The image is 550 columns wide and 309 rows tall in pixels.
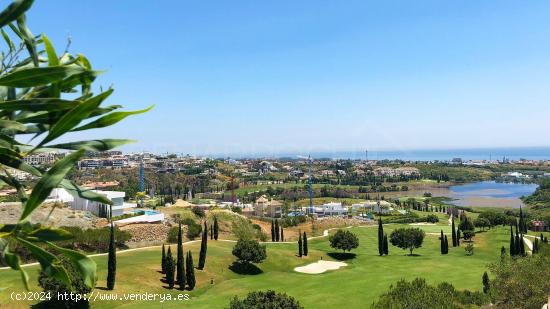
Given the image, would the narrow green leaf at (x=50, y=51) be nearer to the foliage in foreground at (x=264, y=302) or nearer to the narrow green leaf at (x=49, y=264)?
the narrow green leaf at (x=49, y=264)

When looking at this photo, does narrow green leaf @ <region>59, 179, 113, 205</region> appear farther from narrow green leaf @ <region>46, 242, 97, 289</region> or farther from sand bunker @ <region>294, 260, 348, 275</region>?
sand bunker @ <region>294, 260, 348, 275</region>

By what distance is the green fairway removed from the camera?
36.9 meters

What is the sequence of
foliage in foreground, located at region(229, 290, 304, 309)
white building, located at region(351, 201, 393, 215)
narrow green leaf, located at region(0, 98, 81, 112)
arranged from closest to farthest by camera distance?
narrow green leaf, located at region(0, 98, 81, 112), foliage in foreground, located at region(229, 290, 304, 309), white building, located at region(351, 201, 393, 215)

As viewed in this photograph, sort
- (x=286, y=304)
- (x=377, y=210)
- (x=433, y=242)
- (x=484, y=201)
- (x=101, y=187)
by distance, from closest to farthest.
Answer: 1. (x=286, y=304)
2. (x=433, y=242)
3. (x=101, y=187)
4. (x=377, y=210)
5. (x=484, y=201)

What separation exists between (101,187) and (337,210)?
2785 inches

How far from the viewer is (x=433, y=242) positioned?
79.1 m

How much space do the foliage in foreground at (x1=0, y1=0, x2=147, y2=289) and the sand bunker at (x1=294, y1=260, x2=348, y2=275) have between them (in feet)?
174

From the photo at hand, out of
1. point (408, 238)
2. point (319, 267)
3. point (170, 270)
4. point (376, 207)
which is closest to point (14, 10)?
point (170, 270)

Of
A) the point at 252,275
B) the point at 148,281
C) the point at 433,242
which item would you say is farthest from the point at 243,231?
the point at 148,281

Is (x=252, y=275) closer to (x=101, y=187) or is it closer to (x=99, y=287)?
(x=99, y=287)

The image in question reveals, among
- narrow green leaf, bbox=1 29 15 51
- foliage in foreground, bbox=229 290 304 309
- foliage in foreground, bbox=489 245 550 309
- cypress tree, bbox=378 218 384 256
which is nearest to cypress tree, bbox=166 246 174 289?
foliage in foreground, bbox=229 290 304 309

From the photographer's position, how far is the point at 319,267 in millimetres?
56938

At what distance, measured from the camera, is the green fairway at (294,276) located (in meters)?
36.9

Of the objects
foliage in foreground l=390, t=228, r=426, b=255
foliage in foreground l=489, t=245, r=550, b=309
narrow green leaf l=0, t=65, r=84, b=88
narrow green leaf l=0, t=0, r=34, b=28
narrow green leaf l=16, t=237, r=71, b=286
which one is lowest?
foliage in foreground l=390, t=228, r=426, b=255
